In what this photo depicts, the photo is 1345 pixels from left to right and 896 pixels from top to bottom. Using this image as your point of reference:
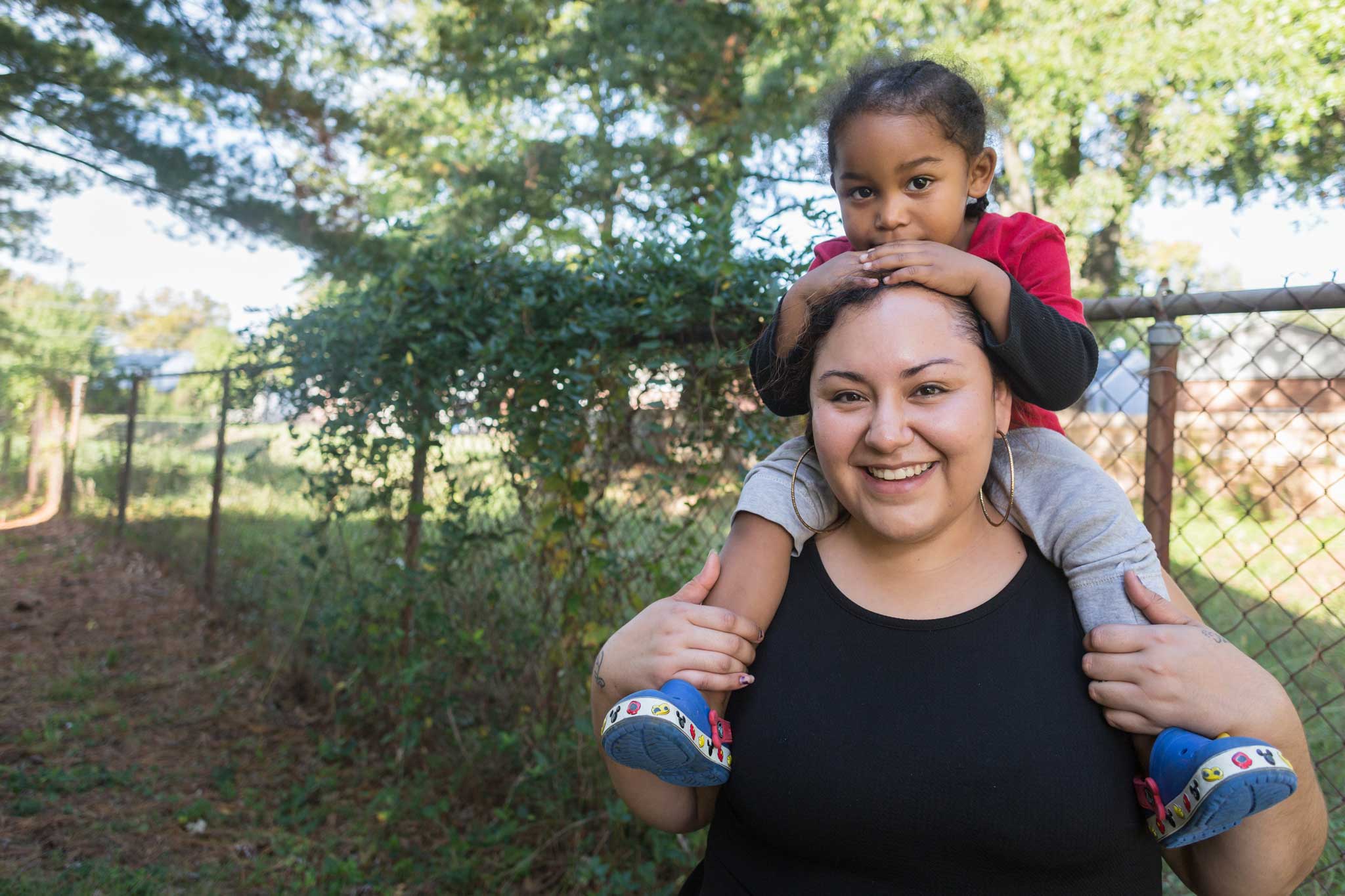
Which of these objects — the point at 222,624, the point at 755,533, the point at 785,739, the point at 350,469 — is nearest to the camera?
the point at 785,739

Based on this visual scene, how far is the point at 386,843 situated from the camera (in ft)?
11.2

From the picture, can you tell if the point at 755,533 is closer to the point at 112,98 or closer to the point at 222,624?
the point at 222,624

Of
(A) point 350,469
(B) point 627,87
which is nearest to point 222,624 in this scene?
(A) point 350,469

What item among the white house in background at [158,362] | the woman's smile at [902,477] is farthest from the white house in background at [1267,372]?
the white house in background at [158,362]

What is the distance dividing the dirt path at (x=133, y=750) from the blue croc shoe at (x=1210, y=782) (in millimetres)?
3134

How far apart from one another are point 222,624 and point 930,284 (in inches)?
248

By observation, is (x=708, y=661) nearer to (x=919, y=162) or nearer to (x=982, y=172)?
(x=919, y=162)

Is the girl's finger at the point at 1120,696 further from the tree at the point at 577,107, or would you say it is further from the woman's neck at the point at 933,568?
the tree at the point at 577,107

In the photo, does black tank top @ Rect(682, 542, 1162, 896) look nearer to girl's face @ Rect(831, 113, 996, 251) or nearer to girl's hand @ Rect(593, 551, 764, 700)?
girl's hand @ Rect(593, 551, 764, 700)

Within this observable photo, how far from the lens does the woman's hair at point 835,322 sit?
1.41 metres

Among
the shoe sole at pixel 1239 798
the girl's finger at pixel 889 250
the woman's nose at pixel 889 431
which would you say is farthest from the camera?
the girl's finger at pixel 889 250

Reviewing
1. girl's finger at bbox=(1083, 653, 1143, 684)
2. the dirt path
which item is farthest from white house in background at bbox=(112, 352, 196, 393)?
girl's finger at bbox=(1083, 653, 1143, 684)

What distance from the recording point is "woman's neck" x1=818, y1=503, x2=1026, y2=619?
142 cm

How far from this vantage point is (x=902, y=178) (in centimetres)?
177
